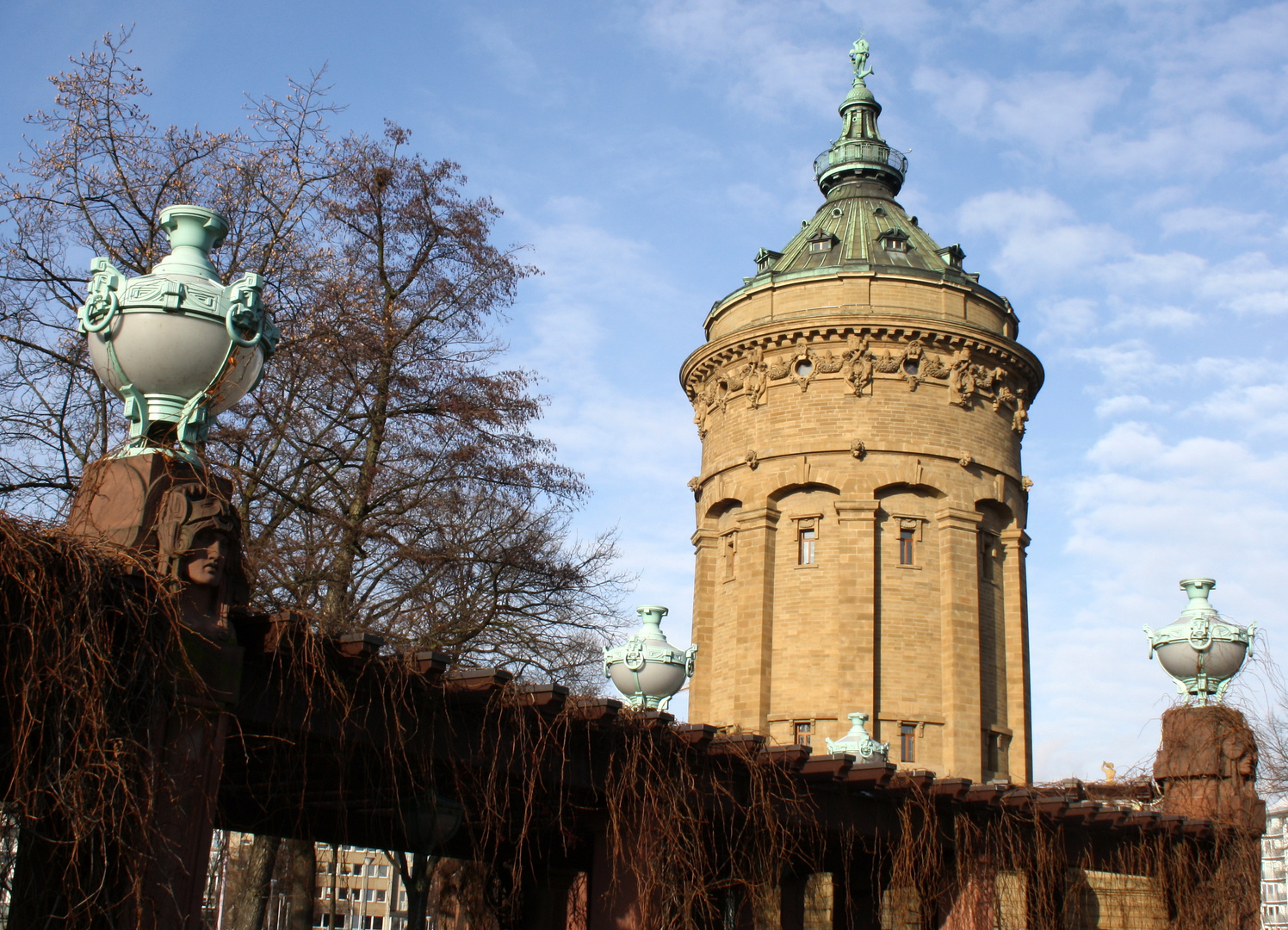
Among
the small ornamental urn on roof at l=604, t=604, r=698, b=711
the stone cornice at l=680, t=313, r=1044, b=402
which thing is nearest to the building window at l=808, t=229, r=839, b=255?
the stone cornice at l=680, t=313, r=1044, b=402

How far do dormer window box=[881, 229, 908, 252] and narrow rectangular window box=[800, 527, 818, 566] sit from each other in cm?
860

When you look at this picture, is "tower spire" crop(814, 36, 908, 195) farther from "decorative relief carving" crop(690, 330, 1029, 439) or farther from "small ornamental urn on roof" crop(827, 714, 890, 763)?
"small ornamental urn on roof" crop(827, 714, 890, 763)

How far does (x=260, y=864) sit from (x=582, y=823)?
712 centimetres

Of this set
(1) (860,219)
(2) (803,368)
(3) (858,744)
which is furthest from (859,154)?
(3) (858,744)

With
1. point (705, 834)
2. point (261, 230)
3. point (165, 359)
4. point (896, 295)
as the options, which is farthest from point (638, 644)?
point (896, 295)

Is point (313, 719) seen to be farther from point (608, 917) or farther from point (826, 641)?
point (826, 641)

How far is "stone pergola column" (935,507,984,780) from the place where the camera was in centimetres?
3216

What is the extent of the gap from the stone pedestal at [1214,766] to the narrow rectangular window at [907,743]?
1542 cm

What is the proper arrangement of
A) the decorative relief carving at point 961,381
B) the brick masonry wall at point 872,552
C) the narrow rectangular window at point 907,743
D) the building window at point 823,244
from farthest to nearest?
the building window at point 823,244
the decorative relief carving at point 961,381
the brick masonry wall at point 872,552
the narrow rectangular window at point 907,743

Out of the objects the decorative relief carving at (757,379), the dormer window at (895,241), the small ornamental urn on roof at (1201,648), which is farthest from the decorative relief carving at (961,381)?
the small ornamental urn on roof at (1201,648)

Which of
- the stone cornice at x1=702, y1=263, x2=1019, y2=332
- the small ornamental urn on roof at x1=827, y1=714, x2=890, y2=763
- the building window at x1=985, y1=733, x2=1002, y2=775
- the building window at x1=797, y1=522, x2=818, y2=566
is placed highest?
the stone cornice at x1=702, y1=263, x2=1019, y2=332

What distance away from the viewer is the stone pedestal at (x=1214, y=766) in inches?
651

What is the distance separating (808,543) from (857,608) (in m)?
2.37

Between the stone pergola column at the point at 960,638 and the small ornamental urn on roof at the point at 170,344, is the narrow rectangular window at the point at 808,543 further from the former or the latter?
the small ornamental urn on roof at the point at 170,344
